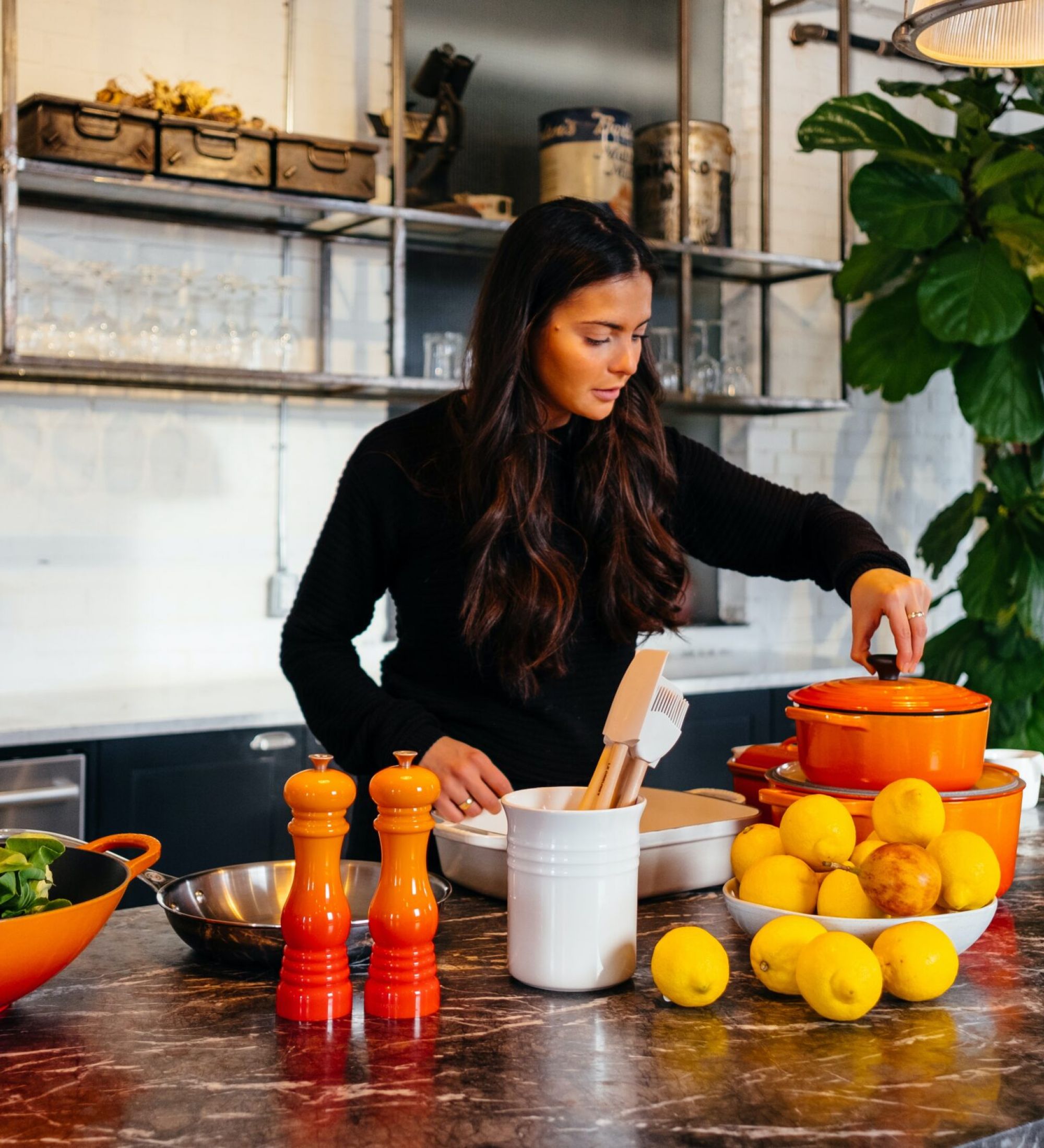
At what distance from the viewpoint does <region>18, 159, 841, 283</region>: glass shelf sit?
305 centimetres

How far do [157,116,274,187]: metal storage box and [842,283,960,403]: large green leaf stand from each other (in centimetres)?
170

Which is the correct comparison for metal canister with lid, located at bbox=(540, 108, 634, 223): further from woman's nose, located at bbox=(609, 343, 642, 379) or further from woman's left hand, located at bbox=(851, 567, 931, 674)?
woman's left hand, located at bbox=(851, 567, 931, 674)

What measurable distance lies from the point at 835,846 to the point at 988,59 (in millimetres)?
1177

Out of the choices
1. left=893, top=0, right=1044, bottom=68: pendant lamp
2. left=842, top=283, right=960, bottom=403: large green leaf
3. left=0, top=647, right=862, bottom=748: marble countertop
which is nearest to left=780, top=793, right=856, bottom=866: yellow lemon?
left=893, top=0, right=1044, bottom=68: pendant lamp

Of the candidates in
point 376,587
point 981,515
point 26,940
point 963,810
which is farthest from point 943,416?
point 26,940

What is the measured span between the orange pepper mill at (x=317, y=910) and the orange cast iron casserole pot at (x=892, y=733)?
21.7 inches

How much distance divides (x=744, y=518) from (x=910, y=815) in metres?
0.90

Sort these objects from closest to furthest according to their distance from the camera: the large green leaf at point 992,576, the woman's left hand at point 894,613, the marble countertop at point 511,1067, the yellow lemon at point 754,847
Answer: the marble countertop at point 511,1067, the yellow lemon at point 754,847, the woman's left hand at point 894,613, the large green leaf at point 992,576

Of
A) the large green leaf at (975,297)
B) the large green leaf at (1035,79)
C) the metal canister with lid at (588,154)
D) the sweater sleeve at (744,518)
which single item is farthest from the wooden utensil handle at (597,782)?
the large green leaf at (1035,79)

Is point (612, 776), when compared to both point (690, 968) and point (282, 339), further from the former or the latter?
point (282, 339)

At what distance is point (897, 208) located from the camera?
11.8 ft

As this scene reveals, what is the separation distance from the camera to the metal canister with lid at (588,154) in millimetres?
3756

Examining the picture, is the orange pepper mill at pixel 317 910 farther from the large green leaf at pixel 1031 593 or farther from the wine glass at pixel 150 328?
the large green leaf at pixel 1031 593

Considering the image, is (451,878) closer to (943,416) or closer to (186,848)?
(186,848)
